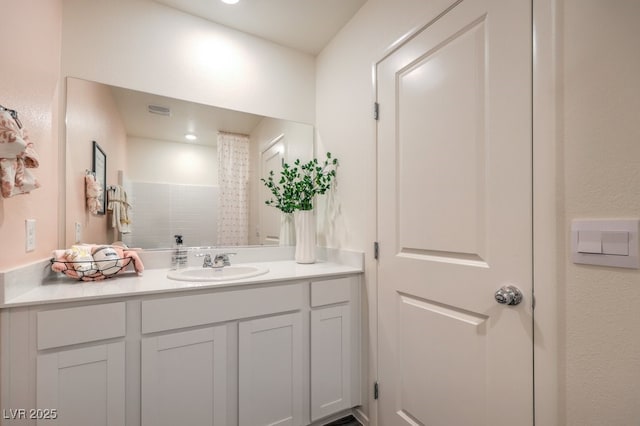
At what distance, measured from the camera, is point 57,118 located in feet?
4.72

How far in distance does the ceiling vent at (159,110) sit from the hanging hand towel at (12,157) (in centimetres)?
81

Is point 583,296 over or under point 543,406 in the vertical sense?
over

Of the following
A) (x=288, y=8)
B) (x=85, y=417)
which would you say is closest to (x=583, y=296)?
(x=85, y=417)

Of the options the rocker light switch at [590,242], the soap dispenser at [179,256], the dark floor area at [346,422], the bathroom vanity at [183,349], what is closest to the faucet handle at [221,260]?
the soap dispenser at [179,256]

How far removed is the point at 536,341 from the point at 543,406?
0.19 m

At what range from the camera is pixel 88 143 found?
5.17 ft

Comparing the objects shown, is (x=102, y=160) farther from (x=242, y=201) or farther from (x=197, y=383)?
(x=197, y=383)

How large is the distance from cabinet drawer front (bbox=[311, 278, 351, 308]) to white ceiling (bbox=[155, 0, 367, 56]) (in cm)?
168

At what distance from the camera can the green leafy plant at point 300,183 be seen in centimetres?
199

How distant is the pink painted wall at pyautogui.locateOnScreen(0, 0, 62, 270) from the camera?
1.02 meters

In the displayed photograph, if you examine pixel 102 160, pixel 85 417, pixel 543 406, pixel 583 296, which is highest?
pixel 102 160

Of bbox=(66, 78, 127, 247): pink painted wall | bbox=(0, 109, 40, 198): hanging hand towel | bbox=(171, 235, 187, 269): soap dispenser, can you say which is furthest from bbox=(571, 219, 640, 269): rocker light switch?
bbox=(66, 78, 127, 247): pink painted wall

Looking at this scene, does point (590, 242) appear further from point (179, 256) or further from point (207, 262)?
point (179, 256)

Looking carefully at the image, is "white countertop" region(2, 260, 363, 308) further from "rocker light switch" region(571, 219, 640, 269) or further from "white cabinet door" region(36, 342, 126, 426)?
"rocker light switch" region(571, 219, 640, 269)
